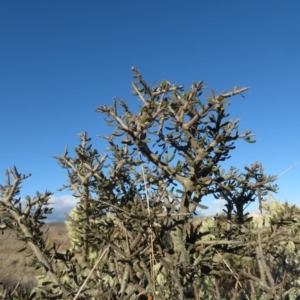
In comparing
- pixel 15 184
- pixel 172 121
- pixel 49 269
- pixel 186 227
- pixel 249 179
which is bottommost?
pixel 49 269

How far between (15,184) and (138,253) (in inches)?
37.4

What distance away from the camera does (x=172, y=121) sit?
103 inches

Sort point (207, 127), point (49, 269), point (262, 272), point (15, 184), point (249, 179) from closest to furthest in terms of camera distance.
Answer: point (262, 272)
point (49, 269)
point (15, 184)
point (207, 127)
point (249, 179)

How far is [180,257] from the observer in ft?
7.93

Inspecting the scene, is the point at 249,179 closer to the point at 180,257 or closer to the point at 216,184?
the point at 216,184

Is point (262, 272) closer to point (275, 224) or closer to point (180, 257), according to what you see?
point (180, 257)

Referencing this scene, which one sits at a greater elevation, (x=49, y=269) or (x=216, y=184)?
(x=216, y=184)

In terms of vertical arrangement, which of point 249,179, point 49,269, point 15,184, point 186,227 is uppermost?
point 249,179

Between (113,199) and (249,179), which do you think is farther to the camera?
(249,179)

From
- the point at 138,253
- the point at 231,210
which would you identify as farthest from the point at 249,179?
the point at 138,253

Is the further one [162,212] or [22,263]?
[22,263]

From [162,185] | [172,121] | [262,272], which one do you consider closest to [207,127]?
[172,121]

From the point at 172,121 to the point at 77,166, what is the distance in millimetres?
1155

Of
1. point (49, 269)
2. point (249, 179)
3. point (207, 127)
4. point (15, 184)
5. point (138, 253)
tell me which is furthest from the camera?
point (249, 179)
